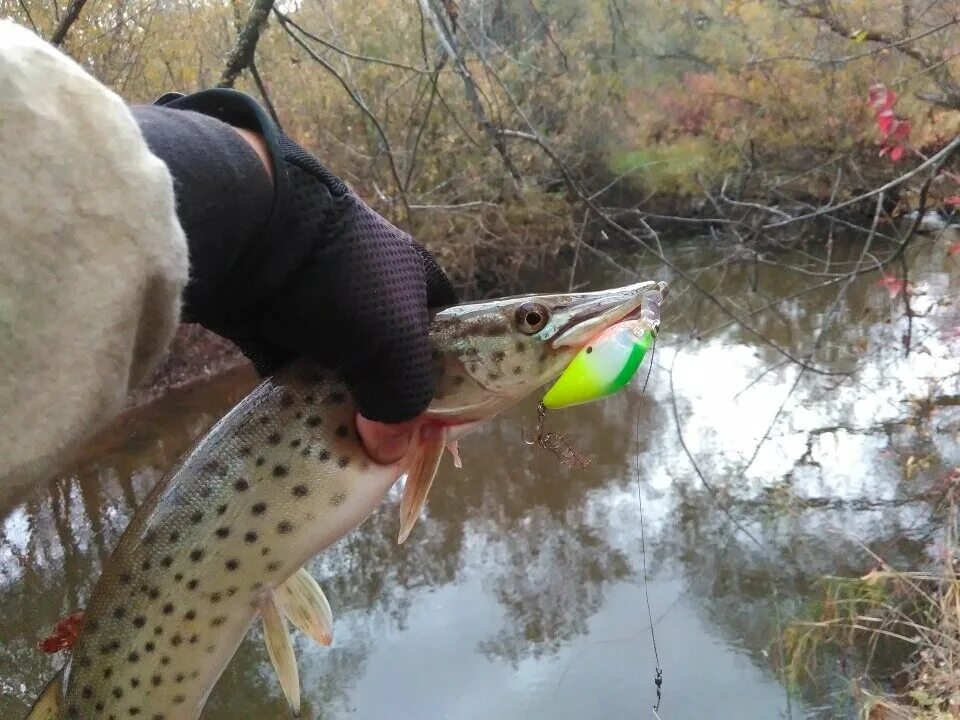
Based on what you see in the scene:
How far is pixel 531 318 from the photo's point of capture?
5.11ft

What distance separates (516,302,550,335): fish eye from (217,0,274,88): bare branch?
1.93 metres

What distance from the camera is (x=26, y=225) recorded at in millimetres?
838

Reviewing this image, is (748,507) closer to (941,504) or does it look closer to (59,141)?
(941,504)

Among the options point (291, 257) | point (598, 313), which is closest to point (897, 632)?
point (598, 313)

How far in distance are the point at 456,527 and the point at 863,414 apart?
4.19m

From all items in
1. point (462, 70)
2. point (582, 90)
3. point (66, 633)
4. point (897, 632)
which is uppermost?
point (582, 90)

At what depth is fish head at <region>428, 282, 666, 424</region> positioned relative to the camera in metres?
1.54

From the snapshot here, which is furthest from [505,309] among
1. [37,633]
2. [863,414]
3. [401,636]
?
[863,414]

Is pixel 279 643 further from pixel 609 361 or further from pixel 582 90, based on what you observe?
pixel 582 90

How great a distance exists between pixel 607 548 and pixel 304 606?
4724mm

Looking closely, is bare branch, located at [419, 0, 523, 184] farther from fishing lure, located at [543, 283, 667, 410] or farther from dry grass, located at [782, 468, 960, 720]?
dry grass, located at [782, 468, 960, 720]

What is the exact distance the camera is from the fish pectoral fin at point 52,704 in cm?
155

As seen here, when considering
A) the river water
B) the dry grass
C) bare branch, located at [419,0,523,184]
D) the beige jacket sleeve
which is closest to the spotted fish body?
the beige jacket sleeve

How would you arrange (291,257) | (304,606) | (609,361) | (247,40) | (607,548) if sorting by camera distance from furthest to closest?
1. (607,548)
2. (247,40)
3. (304,606)
4. (609,361)
5. (291,257)
